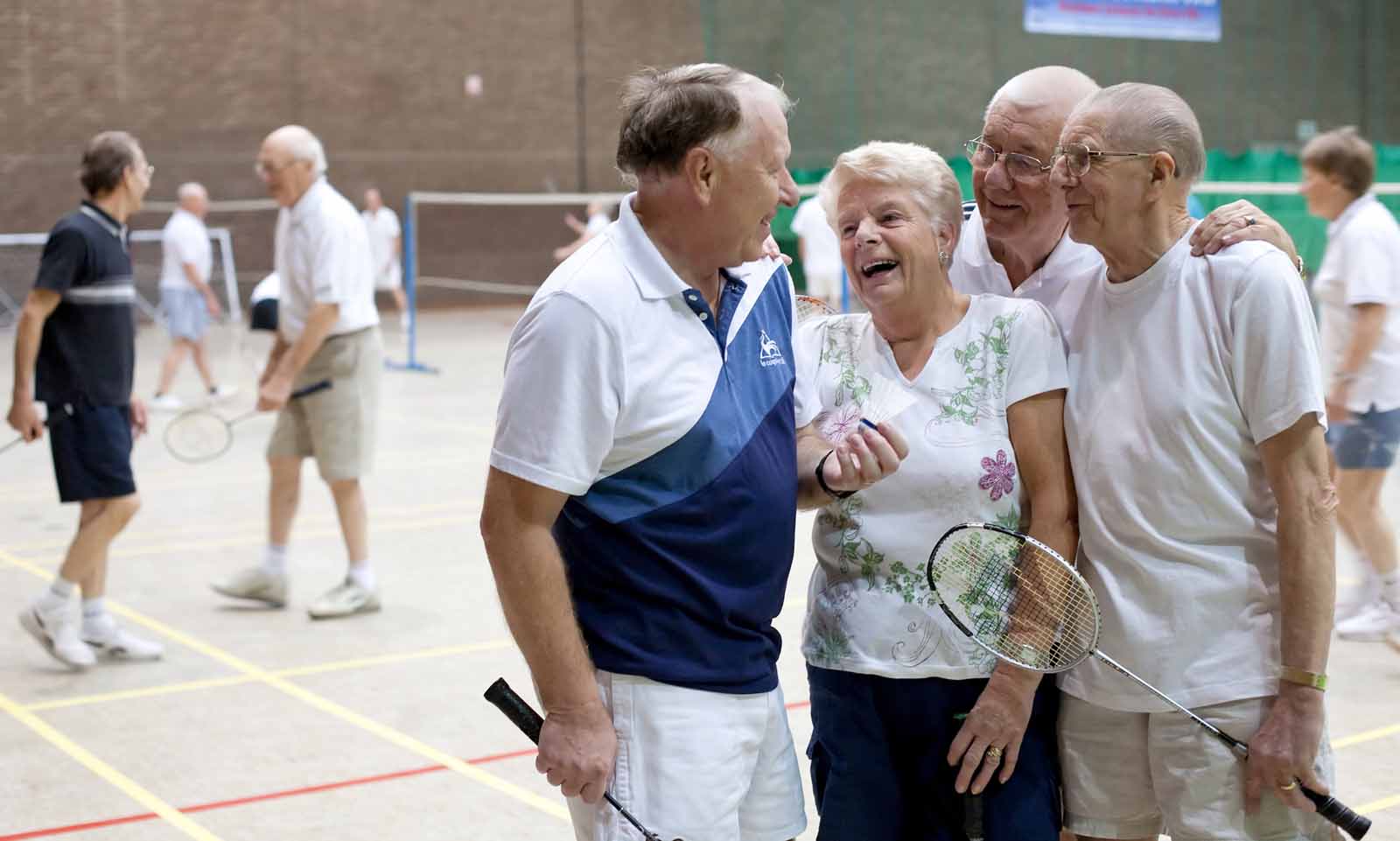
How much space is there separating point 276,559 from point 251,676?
1.16 m

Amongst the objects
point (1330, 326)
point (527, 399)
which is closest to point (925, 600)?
point (527, 399)

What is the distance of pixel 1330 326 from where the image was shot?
700 centimetres

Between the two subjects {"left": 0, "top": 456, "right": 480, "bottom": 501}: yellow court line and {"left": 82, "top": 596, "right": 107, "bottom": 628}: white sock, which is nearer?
{"left": 82, "top": 596, "right": 107, "bottom": 628}: white sock

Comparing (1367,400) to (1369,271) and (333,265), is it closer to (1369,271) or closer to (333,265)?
(1369,271)

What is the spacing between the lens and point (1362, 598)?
6910 mm

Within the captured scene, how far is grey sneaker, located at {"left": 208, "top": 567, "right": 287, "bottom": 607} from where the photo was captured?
761 cm

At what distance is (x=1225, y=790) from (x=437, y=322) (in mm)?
22423

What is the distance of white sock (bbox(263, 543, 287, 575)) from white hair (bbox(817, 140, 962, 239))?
5.31m

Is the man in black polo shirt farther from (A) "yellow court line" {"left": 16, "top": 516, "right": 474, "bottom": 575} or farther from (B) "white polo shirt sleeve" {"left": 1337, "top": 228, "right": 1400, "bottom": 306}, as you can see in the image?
(B) "white polo shirt sleeve" {"left": 1337, "top": 228, "right": 1400, "bottom": 306}

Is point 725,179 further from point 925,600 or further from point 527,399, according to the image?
point 925,600

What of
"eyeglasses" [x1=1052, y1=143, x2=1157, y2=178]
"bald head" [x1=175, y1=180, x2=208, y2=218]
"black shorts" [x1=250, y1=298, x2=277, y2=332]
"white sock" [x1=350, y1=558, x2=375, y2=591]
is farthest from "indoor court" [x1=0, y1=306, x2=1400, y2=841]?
"bald head" [x1=175, y1=180, x2=208, y2=218]

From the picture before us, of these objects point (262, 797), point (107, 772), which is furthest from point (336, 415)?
point (262, 797)

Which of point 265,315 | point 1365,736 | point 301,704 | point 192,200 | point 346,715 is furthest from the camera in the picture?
point 192,200

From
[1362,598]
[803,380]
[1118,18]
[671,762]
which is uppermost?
[1118,18]
